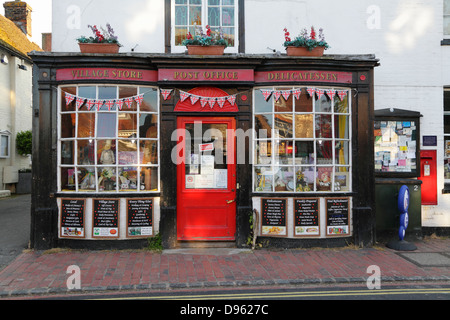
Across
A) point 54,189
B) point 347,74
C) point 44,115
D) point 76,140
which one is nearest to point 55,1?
point 44,115

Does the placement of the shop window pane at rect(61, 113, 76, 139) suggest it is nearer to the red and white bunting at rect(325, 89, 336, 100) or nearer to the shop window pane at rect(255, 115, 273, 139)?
the shop window pane at rect(255, 115, 273, 139)

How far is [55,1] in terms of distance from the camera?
753 cm

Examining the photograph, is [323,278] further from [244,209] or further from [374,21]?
[374,21]

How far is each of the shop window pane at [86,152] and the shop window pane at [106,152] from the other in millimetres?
128

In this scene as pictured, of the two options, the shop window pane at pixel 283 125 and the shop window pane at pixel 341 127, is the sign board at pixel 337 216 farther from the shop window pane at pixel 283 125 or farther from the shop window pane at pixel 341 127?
the shop window pane at pixel 283 125

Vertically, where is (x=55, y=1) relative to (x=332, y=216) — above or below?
above

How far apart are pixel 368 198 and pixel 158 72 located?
5.22 metres

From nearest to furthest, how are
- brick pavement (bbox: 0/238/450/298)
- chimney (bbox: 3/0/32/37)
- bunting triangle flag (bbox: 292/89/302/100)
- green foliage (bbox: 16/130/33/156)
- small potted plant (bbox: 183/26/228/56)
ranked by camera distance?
brick pavement (bbox: 0/238/450/298), small potted plant (bbox: 183/26/228/56), bunting triangle flag (bbox: 292/89/302/100), green foliage (bbox: 16/130/33/156), chimney (bbox: 3/0/32/37)

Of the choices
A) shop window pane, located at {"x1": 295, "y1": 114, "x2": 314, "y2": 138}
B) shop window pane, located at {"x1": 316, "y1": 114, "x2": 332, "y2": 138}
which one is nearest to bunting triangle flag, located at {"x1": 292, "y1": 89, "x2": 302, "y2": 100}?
shop window pane, located at {"x1": 295, "y1": 114, "x2": 314, "y2": 138}

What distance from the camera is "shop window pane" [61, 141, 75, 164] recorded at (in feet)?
23.7

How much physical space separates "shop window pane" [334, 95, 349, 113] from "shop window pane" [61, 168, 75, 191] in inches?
229

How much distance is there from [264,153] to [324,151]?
4.29ft

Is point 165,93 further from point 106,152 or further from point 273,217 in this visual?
point 273,217

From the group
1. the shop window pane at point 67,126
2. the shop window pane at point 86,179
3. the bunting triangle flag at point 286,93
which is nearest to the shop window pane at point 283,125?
the bunting triangle flag at point 286,93
